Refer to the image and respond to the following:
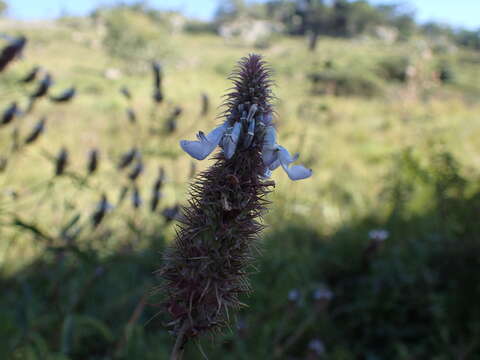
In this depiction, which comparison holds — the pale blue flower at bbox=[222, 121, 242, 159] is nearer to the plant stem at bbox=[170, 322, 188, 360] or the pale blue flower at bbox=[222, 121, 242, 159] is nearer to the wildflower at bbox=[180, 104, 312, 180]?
the wildflower at bbox=[180, 104, 312, 180]

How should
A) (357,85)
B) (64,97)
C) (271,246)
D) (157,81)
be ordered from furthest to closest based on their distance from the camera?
(357,85) → (271,246) → (157,81) → (64,97)

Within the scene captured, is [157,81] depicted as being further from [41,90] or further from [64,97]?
[41,90]

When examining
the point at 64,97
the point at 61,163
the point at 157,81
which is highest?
the point at 157,81

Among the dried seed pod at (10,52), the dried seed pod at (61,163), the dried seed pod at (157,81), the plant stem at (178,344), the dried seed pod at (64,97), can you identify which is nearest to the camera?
the plant stem at (178,344)

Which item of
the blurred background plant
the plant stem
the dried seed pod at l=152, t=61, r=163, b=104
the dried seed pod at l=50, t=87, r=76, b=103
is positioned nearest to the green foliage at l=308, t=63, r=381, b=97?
the blurred background plant

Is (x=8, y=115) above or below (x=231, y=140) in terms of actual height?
below

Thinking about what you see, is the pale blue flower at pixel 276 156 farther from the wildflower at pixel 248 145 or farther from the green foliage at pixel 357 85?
the green foliage at pixel 357 85

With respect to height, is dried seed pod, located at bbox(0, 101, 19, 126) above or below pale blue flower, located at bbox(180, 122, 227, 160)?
below

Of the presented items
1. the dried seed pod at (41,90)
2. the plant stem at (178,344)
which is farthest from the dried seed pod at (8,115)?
the plant stem at (178,344)

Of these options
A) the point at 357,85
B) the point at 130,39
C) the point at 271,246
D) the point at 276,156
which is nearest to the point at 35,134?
the point at 276,156
